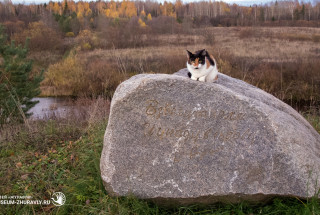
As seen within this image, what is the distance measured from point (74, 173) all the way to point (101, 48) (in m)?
17.5

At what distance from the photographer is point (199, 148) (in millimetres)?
3438

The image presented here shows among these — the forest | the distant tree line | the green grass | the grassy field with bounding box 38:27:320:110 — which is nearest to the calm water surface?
the forest

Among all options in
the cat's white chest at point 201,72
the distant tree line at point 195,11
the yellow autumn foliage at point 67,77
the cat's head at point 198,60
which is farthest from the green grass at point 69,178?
the distant tree line at point 195,11

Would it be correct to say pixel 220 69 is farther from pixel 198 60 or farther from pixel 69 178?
pixel 69 178

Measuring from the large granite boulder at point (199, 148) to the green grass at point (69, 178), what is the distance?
5.6 inches

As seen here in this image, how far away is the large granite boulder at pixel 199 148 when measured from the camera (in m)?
3.31

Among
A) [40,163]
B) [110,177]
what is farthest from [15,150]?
[110,177]

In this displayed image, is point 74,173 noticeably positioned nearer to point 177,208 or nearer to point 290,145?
point 177,208

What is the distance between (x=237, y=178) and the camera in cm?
333

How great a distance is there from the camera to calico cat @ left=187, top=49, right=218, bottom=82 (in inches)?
146

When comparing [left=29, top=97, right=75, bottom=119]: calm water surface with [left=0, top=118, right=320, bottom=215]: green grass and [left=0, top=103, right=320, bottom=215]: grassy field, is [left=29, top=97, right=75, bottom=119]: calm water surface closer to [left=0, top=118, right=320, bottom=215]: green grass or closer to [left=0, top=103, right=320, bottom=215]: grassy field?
[left=0, top=103, right=320, bottom=215]: grassy field

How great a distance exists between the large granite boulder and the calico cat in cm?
24

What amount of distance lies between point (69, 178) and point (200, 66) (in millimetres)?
2314

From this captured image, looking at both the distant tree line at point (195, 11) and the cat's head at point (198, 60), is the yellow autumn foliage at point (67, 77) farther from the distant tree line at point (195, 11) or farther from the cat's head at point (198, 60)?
the distant tree line at point (195, 11)
